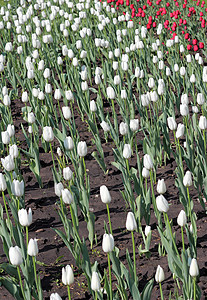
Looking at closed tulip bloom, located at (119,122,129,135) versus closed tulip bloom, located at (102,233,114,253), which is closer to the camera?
closed tulip bloom, located at (102,233,114,253)

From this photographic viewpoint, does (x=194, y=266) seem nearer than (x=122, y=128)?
Yes

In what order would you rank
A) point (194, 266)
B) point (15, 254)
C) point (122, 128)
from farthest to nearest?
1. point (122, 128)
2. point (15, 254)
3. point (194, 266)

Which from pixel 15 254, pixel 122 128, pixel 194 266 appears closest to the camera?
pixel 194 266

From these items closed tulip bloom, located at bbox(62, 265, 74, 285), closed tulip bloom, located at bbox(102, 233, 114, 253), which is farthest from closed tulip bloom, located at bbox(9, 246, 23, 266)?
closed tulip bloom, located at bbox(102, 233, 114, 253)

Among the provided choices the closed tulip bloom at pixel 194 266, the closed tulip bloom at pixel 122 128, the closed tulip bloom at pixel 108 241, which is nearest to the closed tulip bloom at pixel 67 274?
the closed tulip bloom at pixel 108 241

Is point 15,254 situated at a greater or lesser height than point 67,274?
greater

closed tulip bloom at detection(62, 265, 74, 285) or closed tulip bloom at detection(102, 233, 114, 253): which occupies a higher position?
closed tulip bloom at detection(102, 233, 114, 253)

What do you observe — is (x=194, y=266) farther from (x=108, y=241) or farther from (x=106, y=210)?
(x=106, y=210)

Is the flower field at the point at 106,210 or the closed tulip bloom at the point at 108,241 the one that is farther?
the flower field at the point at 106,210

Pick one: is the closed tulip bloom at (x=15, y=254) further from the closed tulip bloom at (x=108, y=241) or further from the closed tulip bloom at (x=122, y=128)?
the closed tulip bloom at (x=122, y=128)

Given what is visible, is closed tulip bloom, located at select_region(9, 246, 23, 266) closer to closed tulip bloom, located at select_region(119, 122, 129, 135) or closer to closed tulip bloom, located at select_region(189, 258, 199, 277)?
closed tulip bloom, located at select_region(189, 258, 199, 277)

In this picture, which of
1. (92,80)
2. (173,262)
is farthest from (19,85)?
(173,262)

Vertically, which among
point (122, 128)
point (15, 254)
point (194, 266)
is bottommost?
point (194, 266)

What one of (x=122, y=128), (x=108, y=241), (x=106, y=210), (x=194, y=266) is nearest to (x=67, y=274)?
(x=108, y=241)
